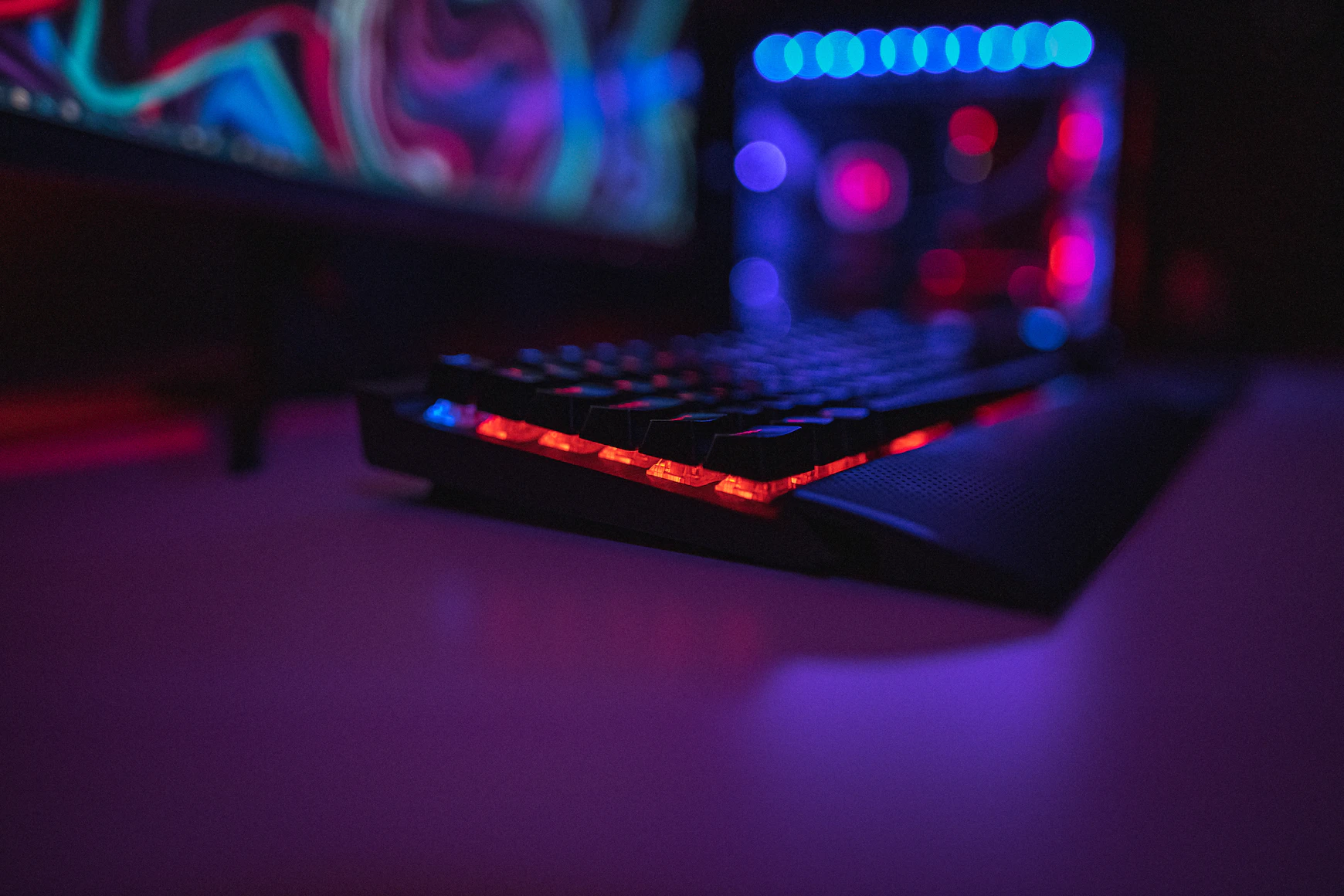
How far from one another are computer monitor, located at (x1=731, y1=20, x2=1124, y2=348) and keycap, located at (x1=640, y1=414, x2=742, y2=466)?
898mm

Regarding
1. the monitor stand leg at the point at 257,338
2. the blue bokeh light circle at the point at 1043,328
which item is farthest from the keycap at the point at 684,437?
the blue bokeh light circle at the point at 1043,328

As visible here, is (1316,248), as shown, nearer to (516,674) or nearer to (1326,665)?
(1326,665)

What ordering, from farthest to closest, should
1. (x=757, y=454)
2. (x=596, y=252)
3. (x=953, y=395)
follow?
1. (x=596, y=252)
2. (x=953, y=395)
3. (x=757, y=454)

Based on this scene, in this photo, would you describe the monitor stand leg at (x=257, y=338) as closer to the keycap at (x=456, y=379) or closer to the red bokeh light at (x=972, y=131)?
the keycap at (x=456, y=379)

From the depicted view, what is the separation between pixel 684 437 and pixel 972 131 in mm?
1116

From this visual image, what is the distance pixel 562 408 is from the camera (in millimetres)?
426

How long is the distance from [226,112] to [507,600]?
1.36 ft

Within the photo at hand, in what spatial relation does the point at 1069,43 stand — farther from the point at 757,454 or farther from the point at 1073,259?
the point at 757,454

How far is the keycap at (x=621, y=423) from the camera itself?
409mm

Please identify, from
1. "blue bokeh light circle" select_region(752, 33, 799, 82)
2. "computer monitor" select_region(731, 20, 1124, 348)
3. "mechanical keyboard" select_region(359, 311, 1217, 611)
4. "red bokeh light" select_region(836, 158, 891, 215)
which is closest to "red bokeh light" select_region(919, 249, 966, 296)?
"computer monitor" select_region(731, 20, 1124, 348)

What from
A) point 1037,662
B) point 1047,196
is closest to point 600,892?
point 1037,662

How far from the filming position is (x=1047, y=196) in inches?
50.3

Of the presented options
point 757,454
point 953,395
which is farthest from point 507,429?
point 953,395

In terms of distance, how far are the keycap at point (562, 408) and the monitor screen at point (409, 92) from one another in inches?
10.8
